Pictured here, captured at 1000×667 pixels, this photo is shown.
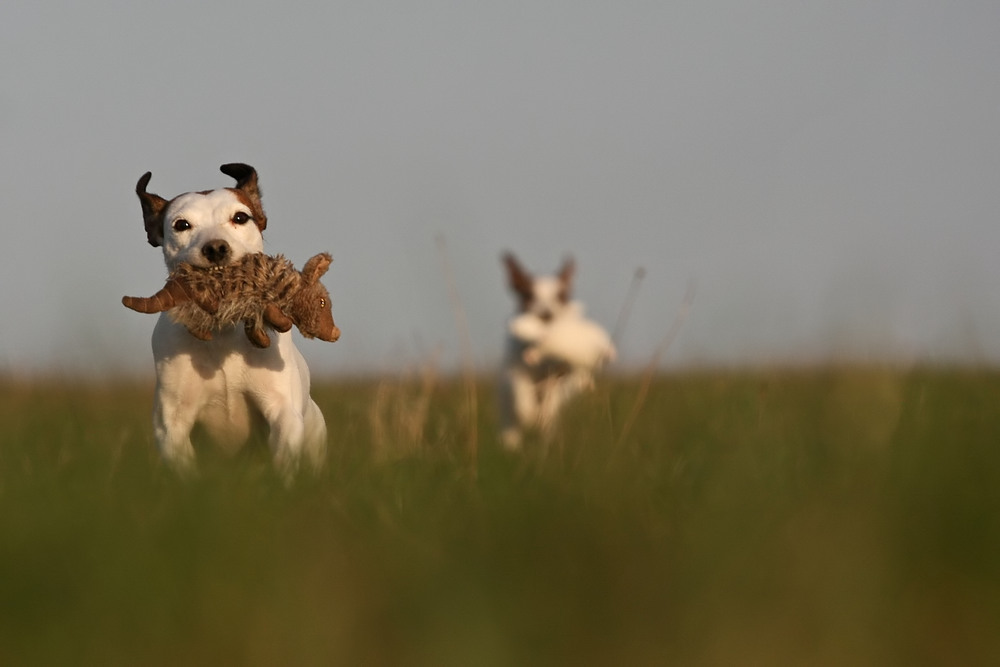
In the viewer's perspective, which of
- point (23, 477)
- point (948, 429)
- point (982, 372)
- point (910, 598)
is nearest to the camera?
point (910, 598)

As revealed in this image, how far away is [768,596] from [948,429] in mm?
1222

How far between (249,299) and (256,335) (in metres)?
0.21

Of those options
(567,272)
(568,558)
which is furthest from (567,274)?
(568,558)

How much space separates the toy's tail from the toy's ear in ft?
1.91

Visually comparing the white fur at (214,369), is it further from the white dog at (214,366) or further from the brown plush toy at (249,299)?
the brown plush toy at (249,299)

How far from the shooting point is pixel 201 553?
2926mm

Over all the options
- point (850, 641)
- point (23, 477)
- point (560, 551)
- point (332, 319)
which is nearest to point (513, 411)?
point (332, 319)

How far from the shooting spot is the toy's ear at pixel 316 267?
5.48m

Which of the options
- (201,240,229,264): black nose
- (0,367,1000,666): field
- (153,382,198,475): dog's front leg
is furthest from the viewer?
(153,382,198,475): dog's front leg

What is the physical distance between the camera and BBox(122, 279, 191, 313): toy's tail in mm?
5184

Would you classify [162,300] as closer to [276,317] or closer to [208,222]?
[276,317]

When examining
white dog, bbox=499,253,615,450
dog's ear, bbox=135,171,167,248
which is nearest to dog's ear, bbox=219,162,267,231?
dog's ear, bbox=135,171,167,248

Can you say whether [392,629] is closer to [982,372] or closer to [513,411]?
[982,372]

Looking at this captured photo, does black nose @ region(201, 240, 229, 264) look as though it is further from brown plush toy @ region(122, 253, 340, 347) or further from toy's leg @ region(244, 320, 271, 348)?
toy's leg @ region(244, 320, 271, 348)
